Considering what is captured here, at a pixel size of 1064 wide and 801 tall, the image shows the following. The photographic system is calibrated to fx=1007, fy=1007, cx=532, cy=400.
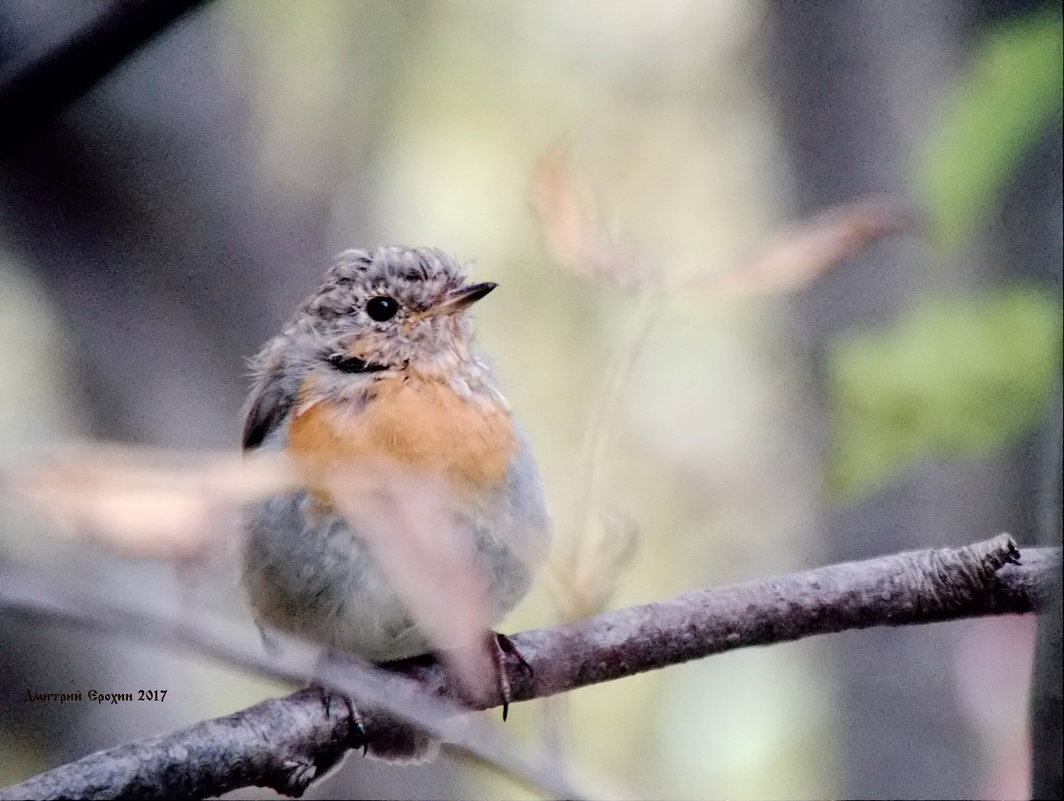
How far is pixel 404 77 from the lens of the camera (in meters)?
1.07

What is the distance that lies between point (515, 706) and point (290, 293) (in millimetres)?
475

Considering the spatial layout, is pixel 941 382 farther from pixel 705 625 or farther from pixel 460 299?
pixel 460 299

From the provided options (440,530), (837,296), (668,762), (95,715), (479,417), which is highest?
(837,296)

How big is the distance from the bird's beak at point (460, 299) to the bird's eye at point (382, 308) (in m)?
0.04

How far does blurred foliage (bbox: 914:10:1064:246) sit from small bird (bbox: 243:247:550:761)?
49cm

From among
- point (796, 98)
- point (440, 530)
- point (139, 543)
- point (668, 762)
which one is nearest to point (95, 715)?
point (139, 543)

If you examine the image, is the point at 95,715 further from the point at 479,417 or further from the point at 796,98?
the point at 796,98

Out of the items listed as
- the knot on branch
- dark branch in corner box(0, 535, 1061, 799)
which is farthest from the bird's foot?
the knot on branch

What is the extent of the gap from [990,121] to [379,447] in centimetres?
69

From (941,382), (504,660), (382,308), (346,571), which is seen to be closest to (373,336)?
(382,308)

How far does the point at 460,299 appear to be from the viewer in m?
0.99

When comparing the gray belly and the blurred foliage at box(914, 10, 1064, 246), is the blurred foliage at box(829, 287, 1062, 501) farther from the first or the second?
the gray belly

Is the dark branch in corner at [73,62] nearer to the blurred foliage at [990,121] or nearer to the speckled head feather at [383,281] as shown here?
the speckled head feather at [383,281]

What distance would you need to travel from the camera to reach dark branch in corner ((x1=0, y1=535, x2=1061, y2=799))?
Result: 33.3 inches
